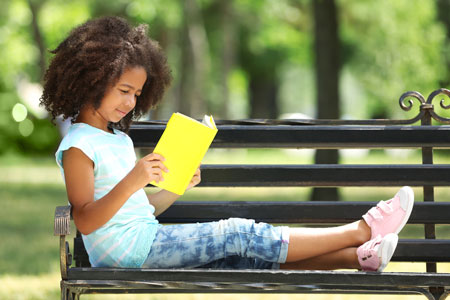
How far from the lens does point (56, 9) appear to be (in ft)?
96.1

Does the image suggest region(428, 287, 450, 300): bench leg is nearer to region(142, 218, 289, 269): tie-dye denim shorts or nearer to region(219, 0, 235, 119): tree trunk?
region(142, 218, 289, 269): tie-dye denim shorts

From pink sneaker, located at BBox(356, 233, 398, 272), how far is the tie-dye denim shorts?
0.27 m

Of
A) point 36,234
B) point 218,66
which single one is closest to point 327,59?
point 36,234

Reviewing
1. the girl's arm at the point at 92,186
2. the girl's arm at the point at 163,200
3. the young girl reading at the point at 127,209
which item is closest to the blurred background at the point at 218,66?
the young girl reading at the point at 127,209

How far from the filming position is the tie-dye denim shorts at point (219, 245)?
293 centimetres

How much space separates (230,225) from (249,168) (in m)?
0.54

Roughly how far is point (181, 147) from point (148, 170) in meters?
0.14

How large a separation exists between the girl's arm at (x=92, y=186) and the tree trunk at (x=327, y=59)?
23.1ft

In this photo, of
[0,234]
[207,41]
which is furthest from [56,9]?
[0,234]

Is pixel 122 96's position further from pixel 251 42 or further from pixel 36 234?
pixel 251 42

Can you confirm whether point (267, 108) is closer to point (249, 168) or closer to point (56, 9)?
point (56, 9)

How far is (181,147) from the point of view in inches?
110

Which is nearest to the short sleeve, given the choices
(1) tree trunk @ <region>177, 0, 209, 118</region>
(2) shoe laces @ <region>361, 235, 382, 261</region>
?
(2) shoe laces @ <region>361, 235, 382, 261</region>

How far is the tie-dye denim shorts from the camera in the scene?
9.62ft
